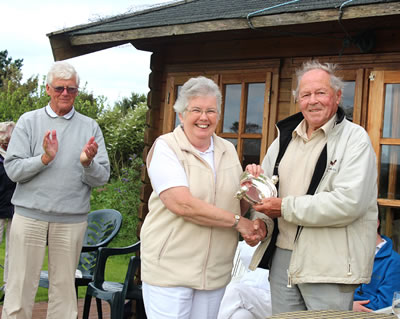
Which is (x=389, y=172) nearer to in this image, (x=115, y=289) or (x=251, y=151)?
(x=251, y=151)

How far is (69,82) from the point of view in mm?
3572

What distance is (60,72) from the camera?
141 inches

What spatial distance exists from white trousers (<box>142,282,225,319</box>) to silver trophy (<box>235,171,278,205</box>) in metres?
0.50

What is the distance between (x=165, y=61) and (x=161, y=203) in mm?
3205

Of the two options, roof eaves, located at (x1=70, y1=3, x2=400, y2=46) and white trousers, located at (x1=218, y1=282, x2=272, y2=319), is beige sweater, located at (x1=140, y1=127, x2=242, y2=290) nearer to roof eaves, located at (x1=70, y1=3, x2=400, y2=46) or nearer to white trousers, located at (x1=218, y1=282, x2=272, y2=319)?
white trousers, located at (x1=218, y1=282, x2=272, y2=319)

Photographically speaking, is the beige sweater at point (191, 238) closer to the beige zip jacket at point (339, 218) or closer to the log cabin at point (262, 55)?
the beige zip jacket at point (339, 218)

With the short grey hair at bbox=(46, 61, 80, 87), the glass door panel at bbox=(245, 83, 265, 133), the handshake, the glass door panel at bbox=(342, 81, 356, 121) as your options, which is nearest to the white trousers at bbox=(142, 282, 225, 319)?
the handshake

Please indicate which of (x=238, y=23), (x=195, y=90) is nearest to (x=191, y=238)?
(x=195, y=90)

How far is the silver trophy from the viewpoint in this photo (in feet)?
8.29

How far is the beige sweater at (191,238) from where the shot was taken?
2.53 metres

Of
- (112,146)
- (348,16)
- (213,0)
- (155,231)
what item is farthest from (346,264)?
(112,146)

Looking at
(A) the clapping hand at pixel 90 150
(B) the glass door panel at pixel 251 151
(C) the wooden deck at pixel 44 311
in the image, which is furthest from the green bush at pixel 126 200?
(A) the clapping hand at pixel 90 150

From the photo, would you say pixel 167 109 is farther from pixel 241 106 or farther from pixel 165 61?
pixel 241 106

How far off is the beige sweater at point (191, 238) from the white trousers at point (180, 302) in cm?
4
